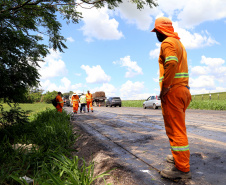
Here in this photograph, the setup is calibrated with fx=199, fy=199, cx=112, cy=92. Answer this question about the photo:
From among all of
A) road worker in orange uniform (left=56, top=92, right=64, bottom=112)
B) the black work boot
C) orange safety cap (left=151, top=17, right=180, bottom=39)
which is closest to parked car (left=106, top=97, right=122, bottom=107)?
road worker in orange uniform (left=56, top=92, right=64, bottom=112)

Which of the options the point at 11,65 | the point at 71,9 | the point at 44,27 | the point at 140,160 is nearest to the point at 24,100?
the point at 11,65

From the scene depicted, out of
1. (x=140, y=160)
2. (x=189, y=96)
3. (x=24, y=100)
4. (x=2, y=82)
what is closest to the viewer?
(x=189, y=96)

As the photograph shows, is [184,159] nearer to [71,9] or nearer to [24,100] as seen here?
[71,9]

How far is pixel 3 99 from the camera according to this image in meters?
7.38

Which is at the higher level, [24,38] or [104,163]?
[24,38]

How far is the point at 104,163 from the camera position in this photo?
11.6 feet

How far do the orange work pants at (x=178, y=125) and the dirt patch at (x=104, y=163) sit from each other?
69 cm

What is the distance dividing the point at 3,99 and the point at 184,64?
22.3ft

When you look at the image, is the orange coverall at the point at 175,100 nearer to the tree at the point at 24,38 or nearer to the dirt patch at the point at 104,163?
the dirt patch at the point at 104,163

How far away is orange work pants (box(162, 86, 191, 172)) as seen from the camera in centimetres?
271

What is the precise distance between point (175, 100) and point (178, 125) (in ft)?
1.13

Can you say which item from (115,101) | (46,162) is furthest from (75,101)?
(115,101)

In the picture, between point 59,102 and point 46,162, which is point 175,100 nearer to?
point 46,162

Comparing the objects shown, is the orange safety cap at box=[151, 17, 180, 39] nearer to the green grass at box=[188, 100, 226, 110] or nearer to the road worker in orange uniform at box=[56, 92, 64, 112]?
the road worker in orange uniform at box=[56, 92, 64, 112]
